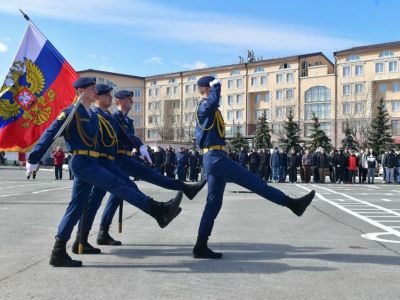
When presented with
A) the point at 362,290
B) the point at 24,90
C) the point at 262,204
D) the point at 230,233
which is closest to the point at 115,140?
the point at 24,90

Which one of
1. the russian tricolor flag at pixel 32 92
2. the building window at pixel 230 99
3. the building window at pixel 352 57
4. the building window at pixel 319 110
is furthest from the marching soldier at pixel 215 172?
the building window at pixel 230 99

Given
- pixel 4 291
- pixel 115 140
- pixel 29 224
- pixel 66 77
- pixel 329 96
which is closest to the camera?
pixel 4 291

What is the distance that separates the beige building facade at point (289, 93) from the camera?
77250mm

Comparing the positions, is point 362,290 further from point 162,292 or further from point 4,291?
point 4,291

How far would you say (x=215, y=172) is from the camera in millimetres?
6492

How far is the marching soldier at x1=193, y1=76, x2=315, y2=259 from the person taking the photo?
646cm

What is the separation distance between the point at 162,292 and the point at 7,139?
4.06 meters

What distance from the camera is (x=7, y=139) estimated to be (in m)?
7.79

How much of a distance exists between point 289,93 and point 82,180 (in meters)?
83.2

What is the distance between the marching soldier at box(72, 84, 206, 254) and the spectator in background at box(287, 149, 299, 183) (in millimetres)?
21612

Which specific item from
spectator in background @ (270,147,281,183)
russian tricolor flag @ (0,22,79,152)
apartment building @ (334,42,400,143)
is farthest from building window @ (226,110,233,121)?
russian tricolor flag @ (0,22,79,152)

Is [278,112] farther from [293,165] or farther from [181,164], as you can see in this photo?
[181,164]

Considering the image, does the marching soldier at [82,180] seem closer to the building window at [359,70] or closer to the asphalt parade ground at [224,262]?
the asphalt parade ground at [224,262]

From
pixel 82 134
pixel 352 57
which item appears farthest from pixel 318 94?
pixel 82 134
